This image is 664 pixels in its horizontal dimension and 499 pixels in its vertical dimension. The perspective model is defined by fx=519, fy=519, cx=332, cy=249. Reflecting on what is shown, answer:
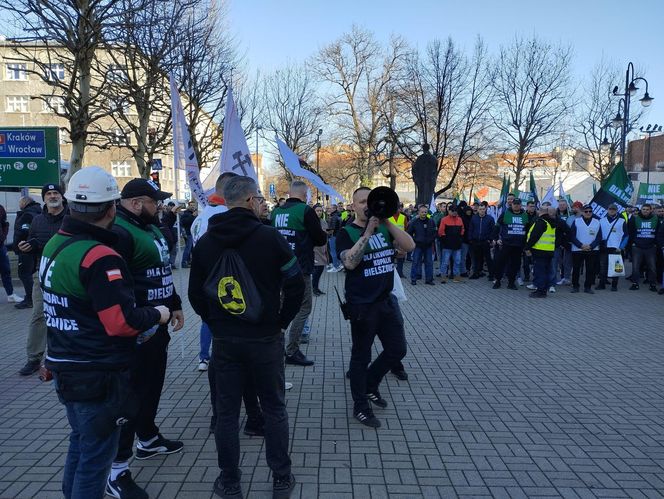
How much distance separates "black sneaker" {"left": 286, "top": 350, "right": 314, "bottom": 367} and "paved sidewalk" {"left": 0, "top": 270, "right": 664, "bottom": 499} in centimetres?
13

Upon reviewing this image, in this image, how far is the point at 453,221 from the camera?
13258 mm

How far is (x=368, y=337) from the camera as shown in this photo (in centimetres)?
445

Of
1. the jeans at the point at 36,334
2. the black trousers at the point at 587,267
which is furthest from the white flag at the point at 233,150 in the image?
the black trousers at the point at 587,267

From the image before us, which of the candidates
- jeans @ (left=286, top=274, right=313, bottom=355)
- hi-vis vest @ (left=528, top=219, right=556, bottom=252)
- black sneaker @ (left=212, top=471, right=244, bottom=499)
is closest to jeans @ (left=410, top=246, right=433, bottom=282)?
hi-vis vest @ (left=528, top=219, right=556, bottom=252)

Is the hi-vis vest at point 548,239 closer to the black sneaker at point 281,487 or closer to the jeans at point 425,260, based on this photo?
the jeans at point 425,260

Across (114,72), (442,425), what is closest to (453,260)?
(442,425)

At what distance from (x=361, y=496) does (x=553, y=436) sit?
1.88 metres

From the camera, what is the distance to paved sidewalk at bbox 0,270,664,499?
356 cm

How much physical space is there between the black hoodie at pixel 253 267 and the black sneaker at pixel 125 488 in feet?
3.69

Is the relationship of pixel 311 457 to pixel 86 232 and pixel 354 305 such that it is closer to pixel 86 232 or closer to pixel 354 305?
pixel 354 305

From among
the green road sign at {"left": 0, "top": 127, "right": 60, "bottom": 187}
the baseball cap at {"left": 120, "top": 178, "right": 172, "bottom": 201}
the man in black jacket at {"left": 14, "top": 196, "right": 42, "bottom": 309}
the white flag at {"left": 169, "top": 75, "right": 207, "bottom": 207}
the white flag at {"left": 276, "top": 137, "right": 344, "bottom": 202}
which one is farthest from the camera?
the green road sign at {"left": 0, "top": 127, "right": 60, "bottom": 187}

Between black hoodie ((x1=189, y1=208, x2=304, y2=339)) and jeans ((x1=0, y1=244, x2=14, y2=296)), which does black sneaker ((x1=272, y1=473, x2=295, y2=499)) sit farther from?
jeans ((x1=0, y1=244, x2=14, y2=296))

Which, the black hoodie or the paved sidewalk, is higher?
the black hoodie

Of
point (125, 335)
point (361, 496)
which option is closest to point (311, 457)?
point (361, 496)
